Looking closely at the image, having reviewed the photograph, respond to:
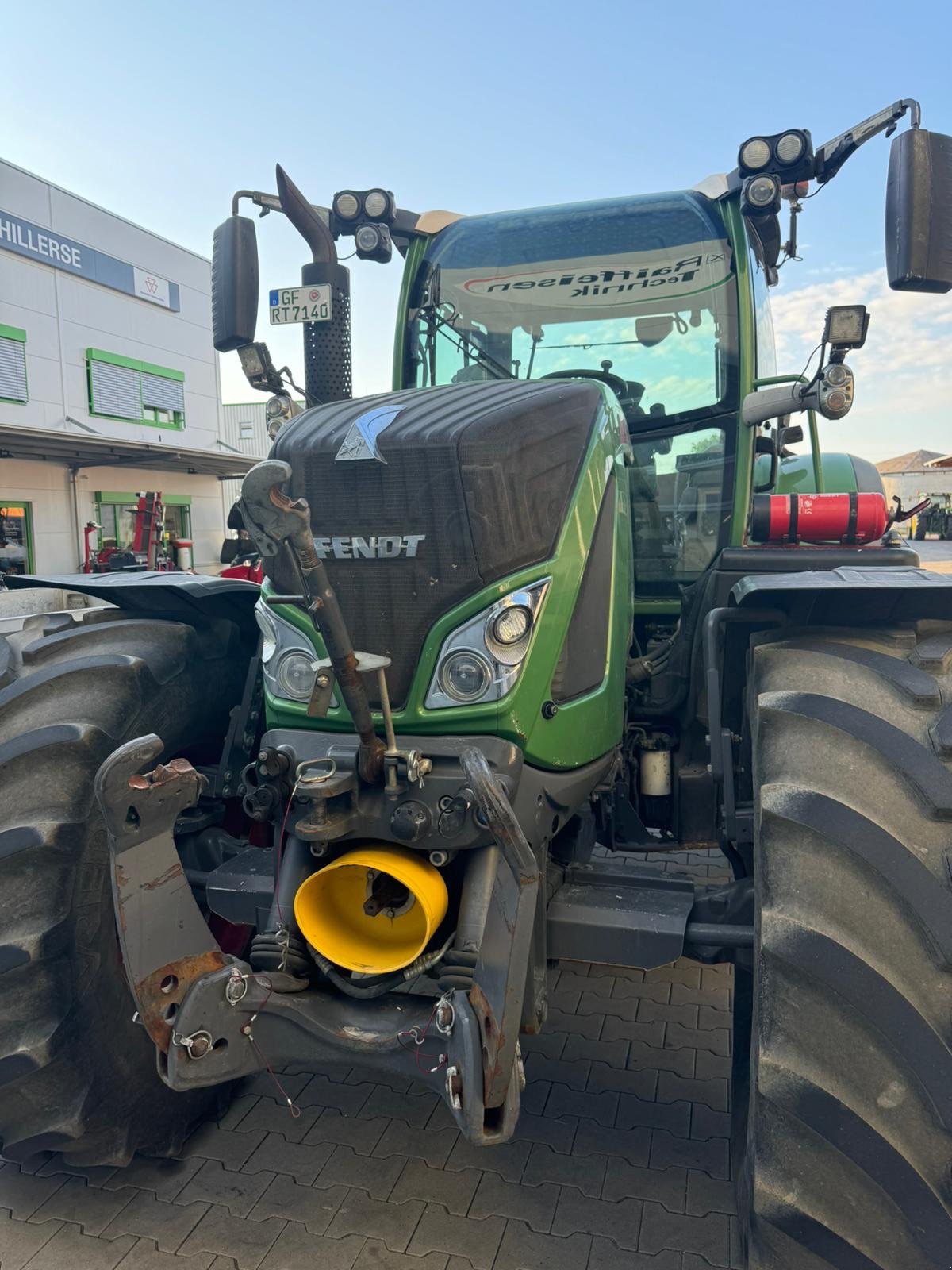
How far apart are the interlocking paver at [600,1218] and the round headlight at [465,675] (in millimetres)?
1390

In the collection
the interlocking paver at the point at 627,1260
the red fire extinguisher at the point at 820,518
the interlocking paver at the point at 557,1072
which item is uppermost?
the red fire extinguisher at the point at 820,518

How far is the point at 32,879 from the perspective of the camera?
7.77ft

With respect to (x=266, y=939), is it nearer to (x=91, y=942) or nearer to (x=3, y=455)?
(x=91, y=942)

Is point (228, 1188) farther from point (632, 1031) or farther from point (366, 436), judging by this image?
point (366, 436)

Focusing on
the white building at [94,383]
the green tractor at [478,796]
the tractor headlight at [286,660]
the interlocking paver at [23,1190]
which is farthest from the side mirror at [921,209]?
the white building at [94,383]

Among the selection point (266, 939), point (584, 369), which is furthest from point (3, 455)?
point (266, 939)

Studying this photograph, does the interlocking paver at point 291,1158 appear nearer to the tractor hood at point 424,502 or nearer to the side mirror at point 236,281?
the tractor hood at point 424,502

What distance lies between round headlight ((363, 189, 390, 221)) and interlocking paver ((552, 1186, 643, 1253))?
3.39m

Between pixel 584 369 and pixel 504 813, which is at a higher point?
pixel 584 369

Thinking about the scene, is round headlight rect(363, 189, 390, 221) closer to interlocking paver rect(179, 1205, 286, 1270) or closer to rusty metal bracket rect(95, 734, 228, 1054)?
rusty metal bracket rect(95, 734, 228, 1054)

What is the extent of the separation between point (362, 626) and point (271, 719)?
15.1 inches

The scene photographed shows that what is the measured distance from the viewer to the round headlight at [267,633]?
248cm

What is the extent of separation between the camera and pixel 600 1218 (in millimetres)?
2479

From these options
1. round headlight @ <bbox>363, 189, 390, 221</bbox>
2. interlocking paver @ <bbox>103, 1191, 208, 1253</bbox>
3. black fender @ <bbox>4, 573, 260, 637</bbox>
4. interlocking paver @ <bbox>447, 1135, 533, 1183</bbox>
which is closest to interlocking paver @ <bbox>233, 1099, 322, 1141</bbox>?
interlocking paver @ <bbox>103, 1191, 208, 1253</bbox>
